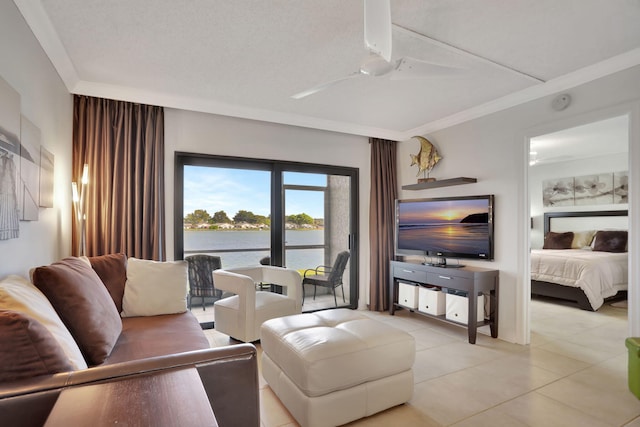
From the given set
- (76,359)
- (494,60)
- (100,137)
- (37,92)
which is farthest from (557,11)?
(100,137)

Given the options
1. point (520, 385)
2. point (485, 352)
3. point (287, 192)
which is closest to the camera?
point (520, 385)

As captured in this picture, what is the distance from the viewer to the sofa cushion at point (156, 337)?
67.0 inches

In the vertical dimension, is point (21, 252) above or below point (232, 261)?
above

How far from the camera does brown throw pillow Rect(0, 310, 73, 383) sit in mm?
966

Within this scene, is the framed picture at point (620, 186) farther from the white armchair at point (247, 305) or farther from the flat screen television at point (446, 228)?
the white armchair at point (247, 305)

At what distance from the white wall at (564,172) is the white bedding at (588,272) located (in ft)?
5.02

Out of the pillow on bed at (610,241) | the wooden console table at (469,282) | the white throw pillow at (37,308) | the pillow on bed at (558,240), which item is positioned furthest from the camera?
the pillow on bed at (558,240)

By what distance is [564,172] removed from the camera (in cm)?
646

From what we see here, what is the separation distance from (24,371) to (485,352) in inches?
127

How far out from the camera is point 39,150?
2.07 m

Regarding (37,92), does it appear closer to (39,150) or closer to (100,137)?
(39,150)

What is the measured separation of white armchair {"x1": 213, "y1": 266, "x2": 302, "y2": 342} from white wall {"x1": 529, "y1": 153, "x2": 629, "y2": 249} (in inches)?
205

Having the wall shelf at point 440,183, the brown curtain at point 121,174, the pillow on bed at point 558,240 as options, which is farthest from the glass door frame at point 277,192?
the pillow on bed at point 558,240

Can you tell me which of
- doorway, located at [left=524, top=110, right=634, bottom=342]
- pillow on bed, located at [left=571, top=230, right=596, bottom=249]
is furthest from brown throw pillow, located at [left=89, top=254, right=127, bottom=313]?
pillow on bed, located at [left=571, top=230, right=596, bottom=249]
